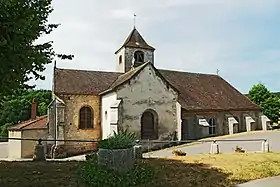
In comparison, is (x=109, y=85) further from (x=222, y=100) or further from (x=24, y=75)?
(x=24, y=75)

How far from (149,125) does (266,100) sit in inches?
834

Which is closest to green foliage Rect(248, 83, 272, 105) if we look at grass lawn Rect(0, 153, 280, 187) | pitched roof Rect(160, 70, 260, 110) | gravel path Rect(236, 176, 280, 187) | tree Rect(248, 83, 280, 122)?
tree Rect(248, 83, 280, 122)

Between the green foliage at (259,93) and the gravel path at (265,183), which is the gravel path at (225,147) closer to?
the gravel path at (265,183)

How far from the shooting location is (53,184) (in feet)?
29.8

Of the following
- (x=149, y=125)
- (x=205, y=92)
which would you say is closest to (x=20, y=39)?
(x=149, y=125)

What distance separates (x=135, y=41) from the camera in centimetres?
3703

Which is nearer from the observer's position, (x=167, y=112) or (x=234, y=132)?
(x=167, y=112)

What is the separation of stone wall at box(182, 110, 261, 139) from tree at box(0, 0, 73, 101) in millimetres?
21598

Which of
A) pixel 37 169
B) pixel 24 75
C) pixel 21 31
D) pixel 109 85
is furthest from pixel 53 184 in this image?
pixel 109 85

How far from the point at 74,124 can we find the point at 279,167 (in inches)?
779

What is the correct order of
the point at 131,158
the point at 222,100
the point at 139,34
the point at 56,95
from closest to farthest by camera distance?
the point at 131,158, the point at 56,95, the point at 222,100, the point at 139,34

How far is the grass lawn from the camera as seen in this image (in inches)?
371

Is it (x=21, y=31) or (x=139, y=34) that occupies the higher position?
(x=139, y=34)

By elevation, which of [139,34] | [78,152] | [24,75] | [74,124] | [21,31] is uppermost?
[139,34]
